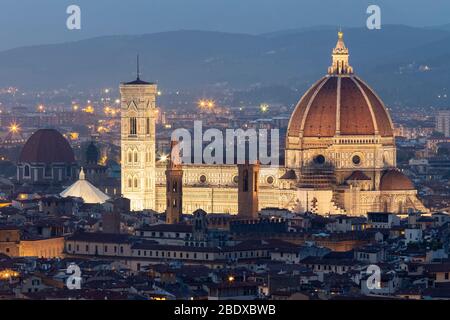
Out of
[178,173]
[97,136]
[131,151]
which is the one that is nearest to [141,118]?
[131,151]

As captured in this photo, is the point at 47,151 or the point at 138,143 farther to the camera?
the point at 47,151

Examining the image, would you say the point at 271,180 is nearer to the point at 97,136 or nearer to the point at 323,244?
the point at 323,244

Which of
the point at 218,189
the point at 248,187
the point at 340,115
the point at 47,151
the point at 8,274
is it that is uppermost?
the point at 340,115

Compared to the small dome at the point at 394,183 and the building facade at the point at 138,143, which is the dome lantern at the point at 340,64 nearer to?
the small dome at the point at 394,183

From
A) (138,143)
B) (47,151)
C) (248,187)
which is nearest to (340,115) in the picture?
(138,143)

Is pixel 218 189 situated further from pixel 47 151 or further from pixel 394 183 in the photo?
pixel 47 151

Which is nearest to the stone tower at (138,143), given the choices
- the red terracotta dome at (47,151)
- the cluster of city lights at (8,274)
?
the red terracotta dome at (47,151)

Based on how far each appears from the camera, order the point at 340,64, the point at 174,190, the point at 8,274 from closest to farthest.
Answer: the point at 8,274
the point at 174,190
the point at 340,64
